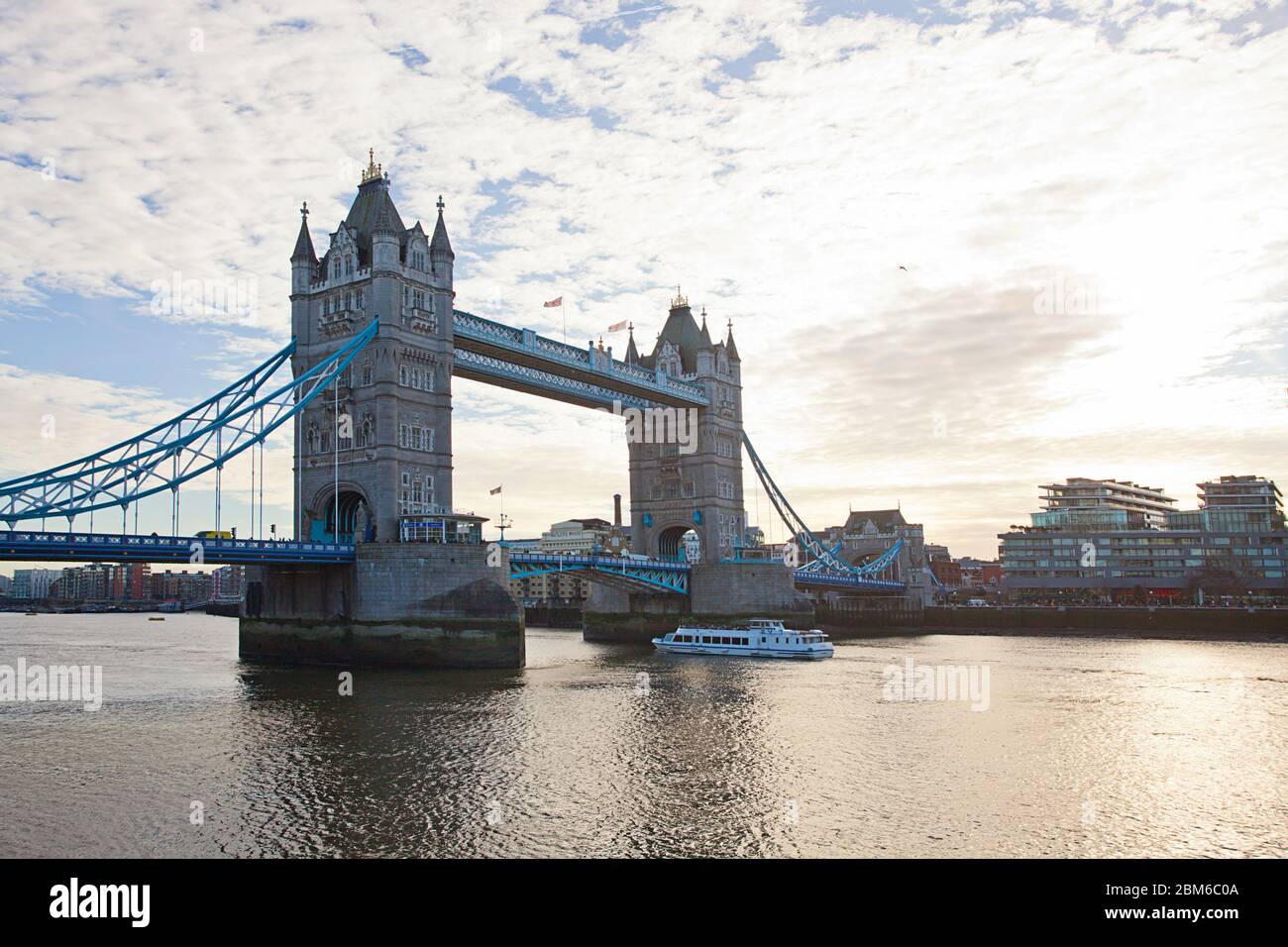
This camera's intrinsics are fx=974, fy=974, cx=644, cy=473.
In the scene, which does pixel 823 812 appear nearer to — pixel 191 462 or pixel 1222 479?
pixel 191 462

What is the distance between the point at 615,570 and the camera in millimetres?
73625

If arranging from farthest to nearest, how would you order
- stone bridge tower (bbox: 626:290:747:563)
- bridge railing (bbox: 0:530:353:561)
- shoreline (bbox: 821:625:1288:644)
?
stone bridge tower (bbox: 626:290:747:563), shoreline (bbox: 821:625:1288:644), bridge railing (bbox: 0:530:353:561)

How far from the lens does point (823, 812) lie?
23906 mm


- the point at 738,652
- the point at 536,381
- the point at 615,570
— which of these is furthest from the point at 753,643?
the point at 536,381

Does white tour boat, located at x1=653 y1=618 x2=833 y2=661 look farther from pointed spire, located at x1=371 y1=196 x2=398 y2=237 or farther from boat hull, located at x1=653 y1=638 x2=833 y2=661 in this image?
pointed spire, located at x1=371 y1=196 x2=398 y2=237

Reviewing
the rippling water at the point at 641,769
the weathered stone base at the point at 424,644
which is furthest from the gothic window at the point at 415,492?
the rippling water at the point at 641,769

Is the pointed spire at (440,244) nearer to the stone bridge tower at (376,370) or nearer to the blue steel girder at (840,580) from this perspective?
the stone bridge tower at (376,370)

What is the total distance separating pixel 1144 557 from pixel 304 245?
109511 mm

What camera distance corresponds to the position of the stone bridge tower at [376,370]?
5772 centimetres

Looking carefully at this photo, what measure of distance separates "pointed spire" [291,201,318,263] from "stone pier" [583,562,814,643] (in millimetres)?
40999

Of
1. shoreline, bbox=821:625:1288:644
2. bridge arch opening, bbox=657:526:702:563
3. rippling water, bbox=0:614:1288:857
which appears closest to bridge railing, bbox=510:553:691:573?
bridge arch opening, bbox=657:526:702:563

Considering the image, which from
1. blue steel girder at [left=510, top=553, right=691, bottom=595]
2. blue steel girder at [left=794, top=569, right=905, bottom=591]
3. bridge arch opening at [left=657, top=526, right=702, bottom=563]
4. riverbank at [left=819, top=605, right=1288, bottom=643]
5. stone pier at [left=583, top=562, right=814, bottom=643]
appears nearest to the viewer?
blue steel girder at [left=510, top=553, right=691, bottom=595]

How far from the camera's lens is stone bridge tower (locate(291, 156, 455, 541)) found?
189 feet

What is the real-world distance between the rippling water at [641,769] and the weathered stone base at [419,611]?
2212 millimetres
